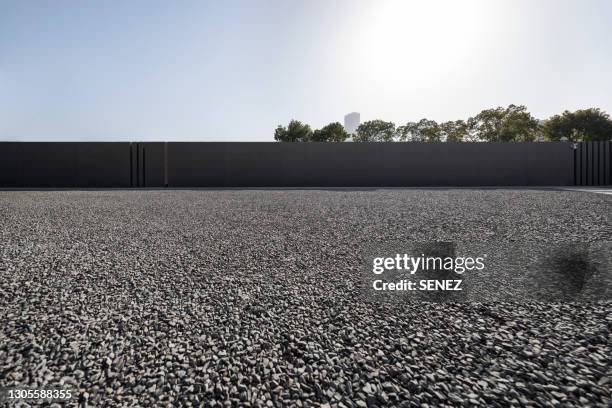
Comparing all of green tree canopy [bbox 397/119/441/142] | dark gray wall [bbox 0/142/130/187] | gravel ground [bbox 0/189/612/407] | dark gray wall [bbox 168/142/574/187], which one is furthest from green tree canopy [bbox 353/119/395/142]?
gravel ground [bbox 0/189/612/407]

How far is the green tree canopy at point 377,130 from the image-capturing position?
27.6m

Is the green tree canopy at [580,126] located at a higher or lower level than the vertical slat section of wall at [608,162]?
higher

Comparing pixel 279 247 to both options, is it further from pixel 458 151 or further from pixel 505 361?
pixel 458 151

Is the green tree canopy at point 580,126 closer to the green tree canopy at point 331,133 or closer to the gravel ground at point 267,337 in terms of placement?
the green tree canopy at point 331,133

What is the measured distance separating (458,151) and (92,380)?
1367 cm

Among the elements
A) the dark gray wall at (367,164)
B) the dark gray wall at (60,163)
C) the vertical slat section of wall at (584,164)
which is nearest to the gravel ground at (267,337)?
the dark gray wall at (367,164)

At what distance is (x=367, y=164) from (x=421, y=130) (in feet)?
55.8

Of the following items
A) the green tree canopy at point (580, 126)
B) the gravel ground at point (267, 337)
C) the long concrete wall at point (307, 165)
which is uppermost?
the green tree canopy at point (580, 126)

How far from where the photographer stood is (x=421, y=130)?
2748 cm

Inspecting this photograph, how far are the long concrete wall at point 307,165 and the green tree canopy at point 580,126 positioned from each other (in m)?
12.8

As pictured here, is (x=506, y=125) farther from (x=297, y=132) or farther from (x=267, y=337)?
(x=267, y=337)

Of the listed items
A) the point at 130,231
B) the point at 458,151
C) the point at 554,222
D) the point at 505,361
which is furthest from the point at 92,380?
the point at 458,151

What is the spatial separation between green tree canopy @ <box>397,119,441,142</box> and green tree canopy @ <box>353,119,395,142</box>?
97 centimetres

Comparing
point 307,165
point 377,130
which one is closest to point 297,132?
point 377,130
